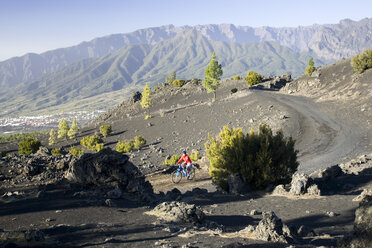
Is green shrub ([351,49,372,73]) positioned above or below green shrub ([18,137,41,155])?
above

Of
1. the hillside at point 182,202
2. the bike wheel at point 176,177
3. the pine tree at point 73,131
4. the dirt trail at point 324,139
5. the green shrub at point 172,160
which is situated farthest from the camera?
the pine tree at point 73,131

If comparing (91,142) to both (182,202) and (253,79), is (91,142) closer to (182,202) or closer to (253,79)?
(253,79)

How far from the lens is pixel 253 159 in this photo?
18469 millimetres

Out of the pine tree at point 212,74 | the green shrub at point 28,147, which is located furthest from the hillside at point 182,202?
the pine tree at point 212,74

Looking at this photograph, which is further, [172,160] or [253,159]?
[172,160]

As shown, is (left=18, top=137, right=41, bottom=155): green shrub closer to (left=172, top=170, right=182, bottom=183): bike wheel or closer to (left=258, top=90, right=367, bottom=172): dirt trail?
(left=172, top=170, right=182, bottom=183): bike wheel

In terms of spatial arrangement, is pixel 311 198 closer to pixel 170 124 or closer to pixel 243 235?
pixel 243 235

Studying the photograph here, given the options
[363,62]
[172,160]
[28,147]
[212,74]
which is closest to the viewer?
[172,160]

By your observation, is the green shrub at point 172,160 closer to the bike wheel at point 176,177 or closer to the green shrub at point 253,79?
the bike wheel at point 176,177

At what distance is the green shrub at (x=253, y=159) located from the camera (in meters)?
17.8

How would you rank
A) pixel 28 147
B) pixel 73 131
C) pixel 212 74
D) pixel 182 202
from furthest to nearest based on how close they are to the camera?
1. pixel 73 131
2. pixel 212 74
3. pixel 28 147
4. pixel 182 202

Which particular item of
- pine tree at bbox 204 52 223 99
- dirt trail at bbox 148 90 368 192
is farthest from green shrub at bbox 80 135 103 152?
dirt trail at bbox 148 90 368 192

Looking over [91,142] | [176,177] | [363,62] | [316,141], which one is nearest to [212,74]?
[363,62]

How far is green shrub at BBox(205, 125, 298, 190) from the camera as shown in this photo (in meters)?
17.8
